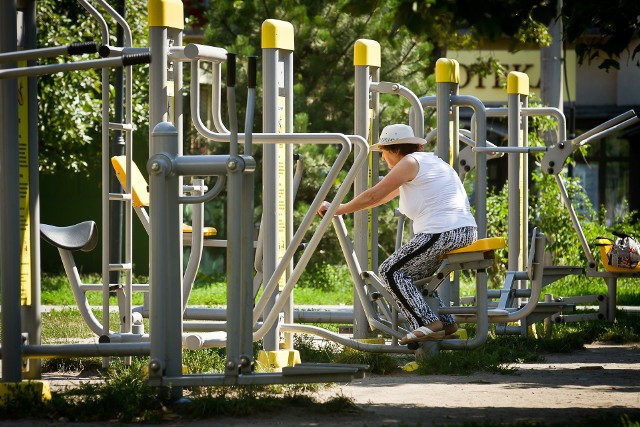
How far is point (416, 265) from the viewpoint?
8.00 meters

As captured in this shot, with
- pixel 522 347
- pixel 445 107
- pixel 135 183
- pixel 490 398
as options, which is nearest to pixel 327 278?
pixel 522 347

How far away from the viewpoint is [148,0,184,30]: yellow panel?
23.4 ft

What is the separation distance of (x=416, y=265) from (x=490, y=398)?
4.63 feet

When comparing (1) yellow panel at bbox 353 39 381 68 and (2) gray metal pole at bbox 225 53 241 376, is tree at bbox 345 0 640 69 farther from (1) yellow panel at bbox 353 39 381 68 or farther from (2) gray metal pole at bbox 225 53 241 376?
(1) yellow panel at bbox 353 39 381 68

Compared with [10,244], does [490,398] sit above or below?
below

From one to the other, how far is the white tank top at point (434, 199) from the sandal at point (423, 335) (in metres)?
0.61

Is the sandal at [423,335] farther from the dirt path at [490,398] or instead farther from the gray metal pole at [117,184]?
the gray metal pole at [117,184]

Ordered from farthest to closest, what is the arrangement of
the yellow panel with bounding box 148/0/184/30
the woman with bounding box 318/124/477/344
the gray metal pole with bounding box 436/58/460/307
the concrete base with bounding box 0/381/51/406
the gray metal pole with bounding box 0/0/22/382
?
the gray metal pole with bounding box 436/58/460/307
the woman with bounding box 318/124/477/344
the yellow panel with bounding box 148/0/184/30
the gray metal pole with bounding box 0/0/22/382
the concrete base with bounding box 0/381/51/406

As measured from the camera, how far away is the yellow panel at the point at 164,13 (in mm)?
7145

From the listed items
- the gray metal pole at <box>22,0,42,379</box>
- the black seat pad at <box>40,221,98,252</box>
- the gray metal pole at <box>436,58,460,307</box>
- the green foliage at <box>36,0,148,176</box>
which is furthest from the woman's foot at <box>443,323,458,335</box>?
the green foliage at <box>36,0,148,176</box>

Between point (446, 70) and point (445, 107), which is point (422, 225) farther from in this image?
point (446, 70)

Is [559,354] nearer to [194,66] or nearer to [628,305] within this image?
[194,66]

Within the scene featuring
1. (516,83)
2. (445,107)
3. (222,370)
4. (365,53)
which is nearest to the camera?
(222,370)

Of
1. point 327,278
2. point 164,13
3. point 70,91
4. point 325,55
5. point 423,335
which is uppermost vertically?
point 325,55
